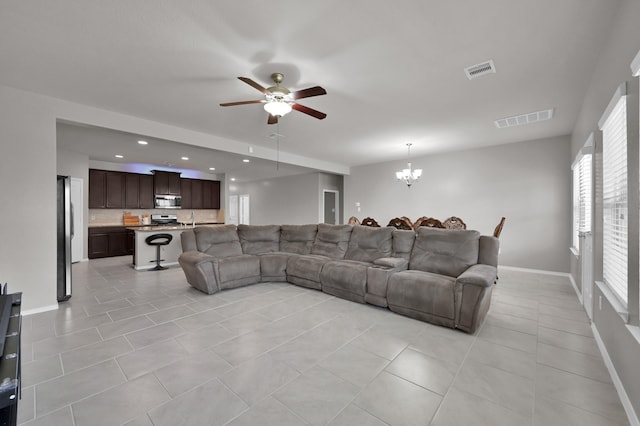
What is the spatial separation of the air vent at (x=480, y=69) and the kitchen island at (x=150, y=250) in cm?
621

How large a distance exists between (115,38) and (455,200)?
668 cm

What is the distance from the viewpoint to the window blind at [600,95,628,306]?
6.07 feet

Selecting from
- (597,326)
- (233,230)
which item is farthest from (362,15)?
(233,230)

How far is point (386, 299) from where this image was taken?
3273 mm

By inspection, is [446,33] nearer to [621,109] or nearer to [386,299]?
[621,109]

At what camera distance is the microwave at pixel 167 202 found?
8.23 m

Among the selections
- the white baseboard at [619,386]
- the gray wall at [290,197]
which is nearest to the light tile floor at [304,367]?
the white baseboard at [619,386]

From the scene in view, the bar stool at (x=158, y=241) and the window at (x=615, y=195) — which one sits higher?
the window at (x=615, y=195)

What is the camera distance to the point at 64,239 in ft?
12.4

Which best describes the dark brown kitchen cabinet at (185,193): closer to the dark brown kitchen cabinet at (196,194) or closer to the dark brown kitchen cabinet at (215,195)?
the dark brown kitchen cabinet at (196,194)

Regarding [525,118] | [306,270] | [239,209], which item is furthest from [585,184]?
[239,209]

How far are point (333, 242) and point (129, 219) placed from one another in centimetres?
677

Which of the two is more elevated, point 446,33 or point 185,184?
point 446,33

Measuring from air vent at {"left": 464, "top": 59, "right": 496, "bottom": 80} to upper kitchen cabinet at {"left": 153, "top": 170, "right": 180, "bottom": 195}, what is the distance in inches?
330
